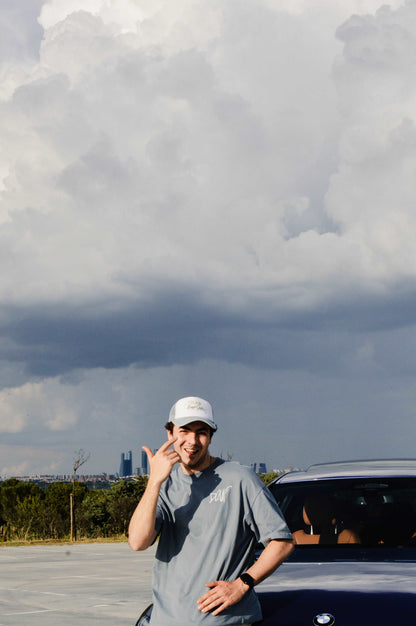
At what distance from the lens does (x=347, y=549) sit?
184 inches

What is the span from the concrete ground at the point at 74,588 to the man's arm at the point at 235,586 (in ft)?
25.1

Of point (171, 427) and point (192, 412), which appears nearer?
point (192, 412)

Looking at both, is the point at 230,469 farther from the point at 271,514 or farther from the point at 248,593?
the point at 248,593

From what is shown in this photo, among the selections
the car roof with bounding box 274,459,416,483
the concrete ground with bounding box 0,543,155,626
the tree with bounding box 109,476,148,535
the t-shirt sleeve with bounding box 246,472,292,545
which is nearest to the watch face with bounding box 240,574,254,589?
the t-shirt sleeve with bounding box 246,472,292,545

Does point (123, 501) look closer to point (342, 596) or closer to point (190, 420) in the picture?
point (342, 596)

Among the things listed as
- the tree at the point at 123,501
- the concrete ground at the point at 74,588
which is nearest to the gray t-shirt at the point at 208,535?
the concrete ground at the point at 74,588

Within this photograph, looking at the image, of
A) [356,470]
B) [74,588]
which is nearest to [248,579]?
[356,470]

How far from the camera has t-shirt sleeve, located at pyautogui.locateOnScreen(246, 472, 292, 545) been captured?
11.3 ft

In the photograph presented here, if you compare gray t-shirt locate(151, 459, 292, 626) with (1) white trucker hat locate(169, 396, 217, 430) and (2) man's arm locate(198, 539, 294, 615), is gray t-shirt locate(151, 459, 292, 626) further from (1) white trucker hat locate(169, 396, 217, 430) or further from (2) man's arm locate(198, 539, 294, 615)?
(1) white trucker hat locate(169, 396, 217, 430)

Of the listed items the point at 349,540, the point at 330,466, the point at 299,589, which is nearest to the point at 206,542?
the point at 299,589

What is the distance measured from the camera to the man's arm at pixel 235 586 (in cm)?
333

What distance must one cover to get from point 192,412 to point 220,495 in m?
0.36

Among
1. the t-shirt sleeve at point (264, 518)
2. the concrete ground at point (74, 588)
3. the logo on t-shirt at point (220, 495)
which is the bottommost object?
the concrete ground at point (74, 588)

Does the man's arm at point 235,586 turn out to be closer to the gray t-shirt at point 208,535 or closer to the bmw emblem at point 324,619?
the gray t-shirt at point 208,535
